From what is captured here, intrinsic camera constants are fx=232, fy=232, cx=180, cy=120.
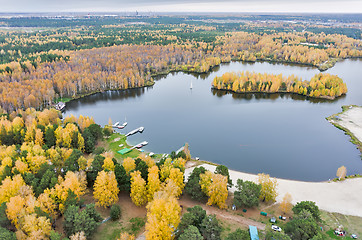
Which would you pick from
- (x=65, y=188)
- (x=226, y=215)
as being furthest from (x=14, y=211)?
(x=226, y=215)

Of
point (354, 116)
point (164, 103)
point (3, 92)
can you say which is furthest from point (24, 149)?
point (354, 116)

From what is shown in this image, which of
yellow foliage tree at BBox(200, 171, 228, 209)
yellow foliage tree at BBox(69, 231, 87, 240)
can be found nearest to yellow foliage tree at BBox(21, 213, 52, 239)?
yellow foliage tree at BBox(69, 231, 87, 240)

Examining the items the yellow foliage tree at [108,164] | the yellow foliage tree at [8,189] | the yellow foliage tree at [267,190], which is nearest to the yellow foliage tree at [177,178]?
the yellow foliage tree at [108,164]

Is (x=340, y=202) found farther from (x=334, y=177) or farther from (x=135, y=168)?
(x=135, y=168)

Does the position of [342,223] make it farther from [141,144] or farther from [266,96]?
[266,96]

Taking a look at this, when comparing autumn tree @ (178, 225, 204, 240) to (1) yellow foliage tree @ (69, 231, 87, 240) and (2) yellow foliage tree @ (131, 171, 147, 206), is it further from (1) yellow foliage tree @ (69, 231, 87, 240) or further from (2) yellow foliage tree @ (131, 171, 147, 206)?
(1) yellow foliage tree @ (69, 231, 87, 240)
